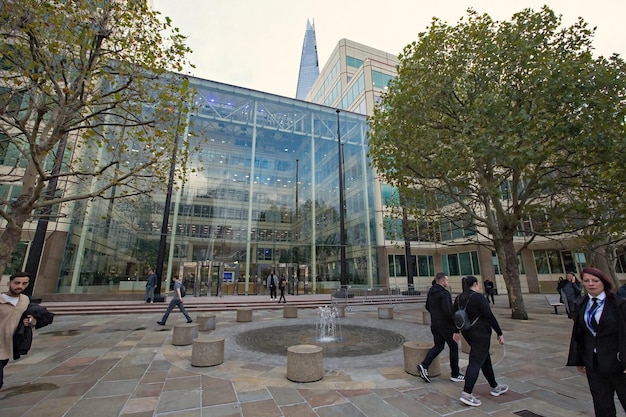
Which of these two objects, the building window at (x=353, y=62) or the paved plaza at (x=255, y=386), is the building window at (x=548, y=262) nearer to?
the paved plaza at (x=255, y=386)

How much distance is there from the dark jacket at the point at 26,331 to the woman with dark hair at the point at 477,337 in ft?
18.0

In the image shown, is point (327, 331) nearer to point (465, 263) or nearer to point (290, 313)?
point (290, 313)

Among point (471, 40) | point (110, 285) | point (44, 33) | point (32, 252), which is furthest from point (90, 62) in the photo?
point (110, 285)

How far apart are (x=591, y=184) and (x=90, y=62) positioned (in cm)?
1640

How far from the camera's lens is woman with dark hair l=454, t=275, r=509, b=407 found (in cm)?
394

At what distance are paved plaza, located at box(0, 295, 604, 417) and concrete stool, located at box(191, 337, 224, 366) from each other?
0.17 m

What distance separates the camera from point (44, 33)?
7191 mm

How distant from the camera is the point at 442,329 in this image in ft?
15.6

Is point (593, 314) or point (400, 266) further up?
point (400, 266)

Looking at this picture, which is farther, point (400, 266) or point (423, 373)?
point (400, 266)

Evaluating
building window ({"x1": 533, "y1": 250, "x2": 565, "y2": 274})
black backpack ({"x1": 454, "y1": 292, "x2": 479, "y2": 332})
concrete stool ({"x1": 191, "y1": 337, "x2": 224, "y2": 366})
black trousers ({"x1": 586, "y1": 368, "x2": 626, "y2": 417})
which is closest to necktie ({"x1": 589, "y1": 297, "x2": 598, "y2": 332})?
black trousers ({"x1": 586, "y1": 368, "x2": 626, "y2": 417})

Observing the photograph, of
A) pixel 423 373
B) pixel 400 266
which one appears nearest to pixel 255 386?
pixel 423 373

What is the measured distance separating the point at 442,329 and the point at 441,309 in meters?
0.32

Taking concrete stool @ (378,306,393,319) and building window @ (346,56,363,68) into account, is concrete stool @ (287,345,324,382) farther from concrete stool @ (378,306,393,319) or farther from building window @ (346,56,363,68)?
building window @ (346,56,363,68)
